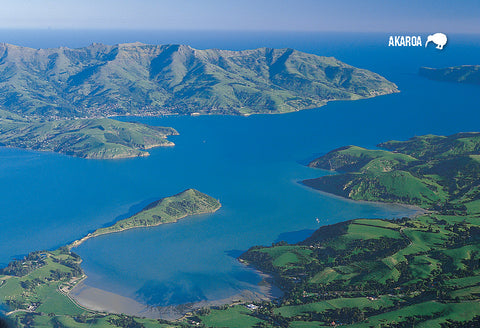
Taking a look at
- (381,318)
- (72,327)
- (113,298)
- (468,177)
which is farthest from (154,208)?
(468,177)

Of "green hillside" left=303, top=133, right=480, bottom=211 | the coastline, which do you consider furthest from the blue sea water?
"green hillside" left=303, top=133, right=480, bottom=211

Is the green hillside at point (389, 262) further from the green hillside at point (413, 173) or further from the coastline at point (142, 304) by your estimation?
the coastline at point (142, 304)

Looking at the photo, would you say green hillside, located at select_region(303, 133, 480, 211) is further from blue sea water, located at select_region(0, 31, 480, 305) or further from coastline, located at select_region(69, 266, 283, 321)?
coastline, located at select_region(69, 266, 283, 321)

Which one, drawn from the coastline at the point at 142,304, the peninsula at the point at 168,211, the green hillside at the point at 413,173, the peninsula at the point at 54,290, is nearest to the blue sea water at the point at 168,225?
the coastline at the point at 142,304

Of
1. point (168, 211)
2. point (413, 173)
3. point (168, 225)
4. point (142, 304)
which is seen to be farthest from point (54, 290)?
point (413, 173)

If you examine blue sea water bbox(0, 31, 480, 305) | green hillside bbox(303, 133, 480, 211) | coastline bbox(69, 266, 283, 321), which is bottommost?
coastline bbox(69, 266, 283, 321)

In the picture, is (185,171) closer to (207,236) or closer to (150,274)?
(207,236)

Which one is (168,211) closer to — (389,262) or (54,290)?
(54,290)

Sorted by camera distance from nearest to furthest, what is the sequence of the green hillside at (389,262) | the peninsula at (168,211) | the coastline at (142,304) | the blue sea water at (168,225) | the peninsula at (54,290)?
the green hillside at (389,262) < the peninsula at (54,290) < the coastline at (142,304) < the blue sea water at (168,225) < the peninsula at (168,211)

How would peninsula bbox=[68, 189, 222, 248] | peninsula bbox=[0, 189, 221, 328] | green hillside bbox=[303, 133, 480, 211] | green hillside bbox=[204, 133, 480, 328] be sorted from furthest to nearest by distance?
green hillside bbox=[303, 133, 480, 211] < peninsula bbox=[68, 189, 222, 248] < peninsula bbox=[0, 189, 221, 328] < green hillside bbox=[204, 133, 480, 328]
